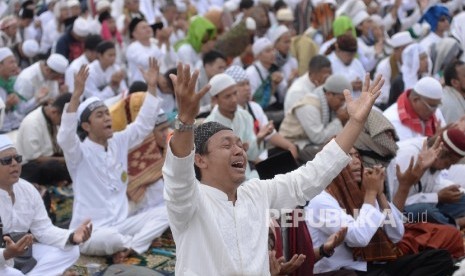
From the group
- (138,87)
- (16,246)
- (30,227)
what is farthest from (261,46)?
(16,246)

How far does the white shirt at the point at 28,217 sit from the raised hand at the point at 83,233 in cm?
11

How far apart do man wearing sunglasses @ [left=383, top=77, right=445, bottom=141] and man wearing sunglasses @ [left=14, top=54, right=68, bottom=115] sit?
3695 mm

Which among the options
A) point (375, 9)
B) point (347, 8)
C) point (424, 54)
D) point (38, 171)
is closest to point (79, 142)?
point (38, 171)

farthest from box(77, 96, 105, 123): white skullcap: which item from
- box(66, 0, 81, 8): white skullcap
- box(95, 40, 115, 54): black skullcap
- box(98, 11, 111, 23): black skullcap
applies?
box(66, 0, 81, 8): white skullcap

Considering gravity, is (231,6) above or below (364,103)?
below

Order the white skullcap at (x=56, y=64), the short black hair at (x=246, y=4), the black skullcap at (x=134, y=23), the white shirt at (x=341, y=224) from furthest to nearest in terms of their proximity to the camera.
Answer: the short black hair at (x=246, y=4), the black skullcap at (x=134, y=23), the white skullcap at (x=56, y=64), the white shirt at (x=341, y=224)

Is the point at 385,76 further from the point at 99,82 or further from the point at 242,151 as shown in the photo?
the point at 242,151

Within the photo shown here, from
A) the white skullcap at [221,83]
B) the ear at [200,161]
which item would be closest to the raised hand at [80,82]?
the white skullcap at [221,83]

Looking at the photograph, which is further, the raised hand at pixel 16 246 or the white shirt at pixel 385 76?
the white shirt at pixel 385 76

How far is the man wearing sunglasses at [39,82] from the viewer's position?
855 cm

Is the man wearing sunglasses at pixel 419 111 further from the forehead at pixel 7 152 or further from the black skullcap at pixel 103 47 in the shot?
the black skullcap at pixel 103 47

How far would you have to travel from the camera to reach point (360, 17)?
11.9 metres

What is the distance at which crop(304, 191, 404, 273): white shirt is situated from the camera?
15.0 ft

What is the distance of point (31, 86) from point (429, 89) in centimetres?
432
